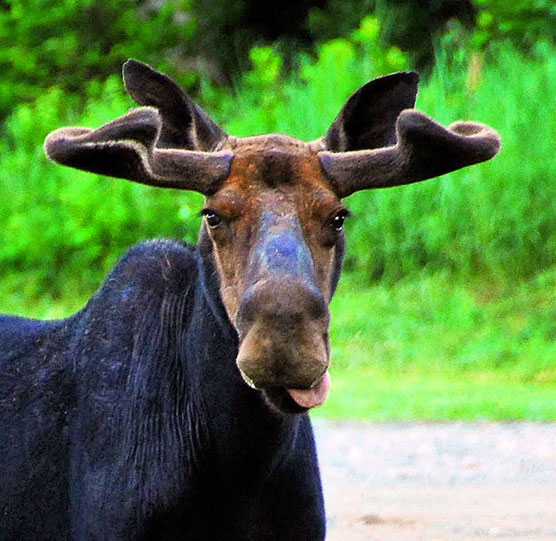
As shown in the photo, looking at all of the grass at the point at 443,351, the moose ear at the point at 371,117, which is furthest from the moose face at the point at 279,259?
the grass at the point at 443,351

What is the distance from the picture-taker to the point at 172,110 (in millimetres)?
4793

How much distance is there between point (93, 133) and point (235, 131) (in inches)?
404

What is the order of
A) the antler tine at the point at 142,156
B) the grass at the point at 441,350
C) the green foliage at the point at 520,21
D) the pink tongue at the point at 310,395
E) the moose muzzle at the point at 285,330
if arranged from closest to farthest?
the moose muzzle at the point at 285,330 → the pink tongue at the point at 310,395 → the antler tine at the point at 142,156 → the grass at the point at 441,350 → the green foliage at the point at 520,21

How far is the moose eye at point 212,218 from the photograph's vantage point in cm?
443

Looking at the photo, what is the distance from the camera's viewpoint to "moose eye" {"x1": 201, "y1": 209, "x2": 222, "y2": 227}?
4.43 meters

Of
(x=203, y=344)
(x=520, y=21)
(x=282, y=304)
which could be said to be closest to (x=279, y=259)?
(x=282, y=304)

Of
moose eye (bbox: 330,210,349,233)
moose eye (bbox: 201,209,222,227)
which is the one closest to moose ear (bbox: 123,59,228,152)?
moose eye (bbox: 201,209,222,227)

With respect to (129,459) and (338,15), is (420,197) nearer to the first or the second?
(338,15)

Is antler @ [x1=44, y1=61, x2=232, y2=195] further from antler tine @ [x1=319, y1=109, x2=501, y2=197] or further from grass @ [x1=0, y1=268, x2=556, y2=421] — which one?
grass @ [x1=0, y1=268, x2=556, y2=421]

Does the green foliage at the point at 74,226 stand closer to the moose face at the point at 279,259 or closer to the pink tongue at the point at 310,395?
the moose face at the point at 279,259

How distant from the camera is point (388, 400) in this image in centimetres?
1032

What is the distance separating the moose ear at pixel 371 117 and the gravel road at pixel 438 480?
2720 millimetres

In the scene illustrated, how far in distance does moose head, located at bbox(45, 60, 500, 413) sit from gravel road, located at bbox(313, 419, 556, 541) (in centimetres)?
287

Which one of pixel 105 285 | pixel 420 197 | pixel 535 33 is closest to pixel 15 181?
pixel 420 197
